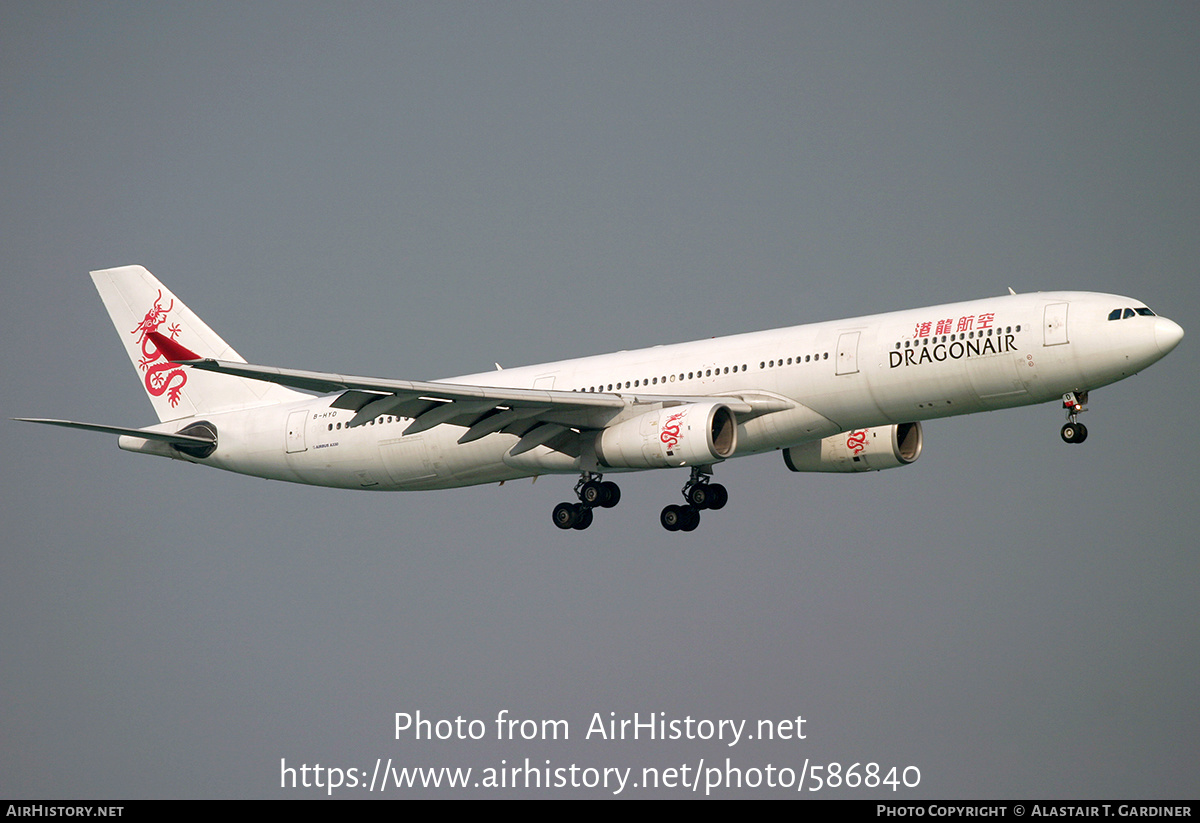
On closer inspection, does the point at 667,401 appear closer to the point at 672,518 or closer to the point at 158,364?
the point at 672,518

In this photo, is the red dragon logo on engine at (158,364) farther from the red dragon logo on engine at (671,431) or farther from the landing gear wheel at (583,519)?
the red dragon logo on engine at (671,431)

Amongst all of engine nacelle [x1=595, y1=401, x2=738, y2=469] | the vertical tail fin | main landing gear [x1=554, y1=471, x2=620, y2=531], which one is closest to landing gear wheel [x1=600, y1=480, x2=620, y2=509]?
→ main landing gear [x1=554, y1=471, x2=620, y2=531]

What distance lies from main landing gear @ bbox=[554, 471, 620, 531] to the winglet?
1386 cm

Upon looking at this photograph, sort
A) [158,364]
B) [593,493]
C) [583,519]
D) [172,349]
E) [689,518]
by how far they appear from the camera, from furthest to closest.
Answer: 1. [158,364]
2. [172,349]
3. [689,518]
4. [583,519]
5. [593,493]

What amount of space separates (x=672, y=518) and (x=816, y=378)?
7.69 meters

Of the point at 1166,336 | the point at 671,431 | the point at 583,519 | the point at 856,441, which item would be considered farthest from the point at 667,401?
the point at 1166,336

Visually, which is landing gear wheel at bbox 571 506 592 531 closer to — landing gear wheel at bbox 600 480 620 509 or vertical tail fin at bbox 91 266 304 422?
landing gear wheel at bbox 600 480 620 509

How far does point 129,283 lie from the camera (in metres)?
53.8

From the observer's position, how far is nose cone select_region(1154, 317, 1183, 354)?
38.4 m

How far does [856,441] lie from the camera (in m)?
46.6

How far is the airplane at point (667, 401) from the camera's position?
129 feet

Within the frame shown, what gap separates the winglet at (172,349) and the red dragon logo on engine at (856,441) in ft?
70.0

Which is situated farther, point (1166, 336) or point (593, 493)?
point (593, 493)

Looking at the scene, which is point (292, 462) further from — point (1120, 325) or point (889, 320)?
point (1120, 325)
